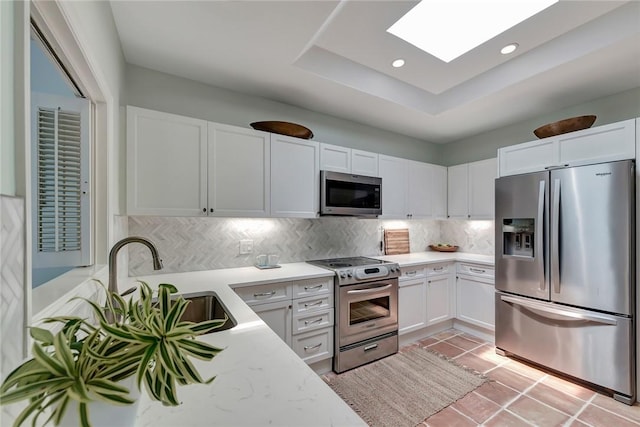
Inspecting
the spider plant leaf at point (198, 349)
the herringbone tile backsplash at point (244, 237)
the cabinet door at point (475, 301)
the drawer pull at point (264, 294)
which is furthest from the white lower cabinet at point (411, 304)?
the spider plant leaf at point (198, 349)

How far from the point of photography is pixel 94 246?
4.67 feet

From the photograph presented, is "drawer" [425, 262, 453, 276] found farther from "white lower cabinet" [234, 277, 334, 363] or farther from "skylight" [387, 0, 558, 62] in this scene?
"skylight" [387, 0, 558, 62]

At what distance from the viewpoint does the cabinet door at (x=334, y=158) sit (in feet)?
9.11

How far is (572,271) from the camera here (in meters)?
2.24

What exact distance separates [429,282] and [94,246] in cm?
311

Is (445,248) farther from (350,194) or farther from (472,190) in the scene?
(350,194)

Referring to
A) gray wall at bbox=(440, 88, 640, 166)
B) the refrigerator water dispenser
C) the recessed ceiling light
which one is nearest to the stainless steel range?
the refrigerator water dispenser

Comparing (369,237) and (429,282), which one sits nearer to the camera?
(429,282)

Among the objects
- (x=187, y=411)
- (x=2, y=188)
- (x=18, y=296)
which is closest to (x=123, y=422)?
(x=187, y=411)

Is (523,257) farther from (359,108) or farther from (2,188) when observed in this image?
(2,188)

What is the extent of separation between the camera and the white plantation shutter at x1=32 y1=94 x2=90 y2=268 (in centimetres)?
110

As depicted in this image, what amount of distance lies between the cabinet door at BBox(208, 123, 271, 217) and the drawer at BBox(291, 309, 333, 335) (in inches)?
38.0

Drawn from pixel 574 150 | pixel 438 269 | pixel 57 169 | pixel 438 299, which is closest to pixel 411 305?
pixel 438 299

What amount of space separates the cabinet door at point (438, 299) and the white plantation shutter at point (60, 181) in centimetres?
317
